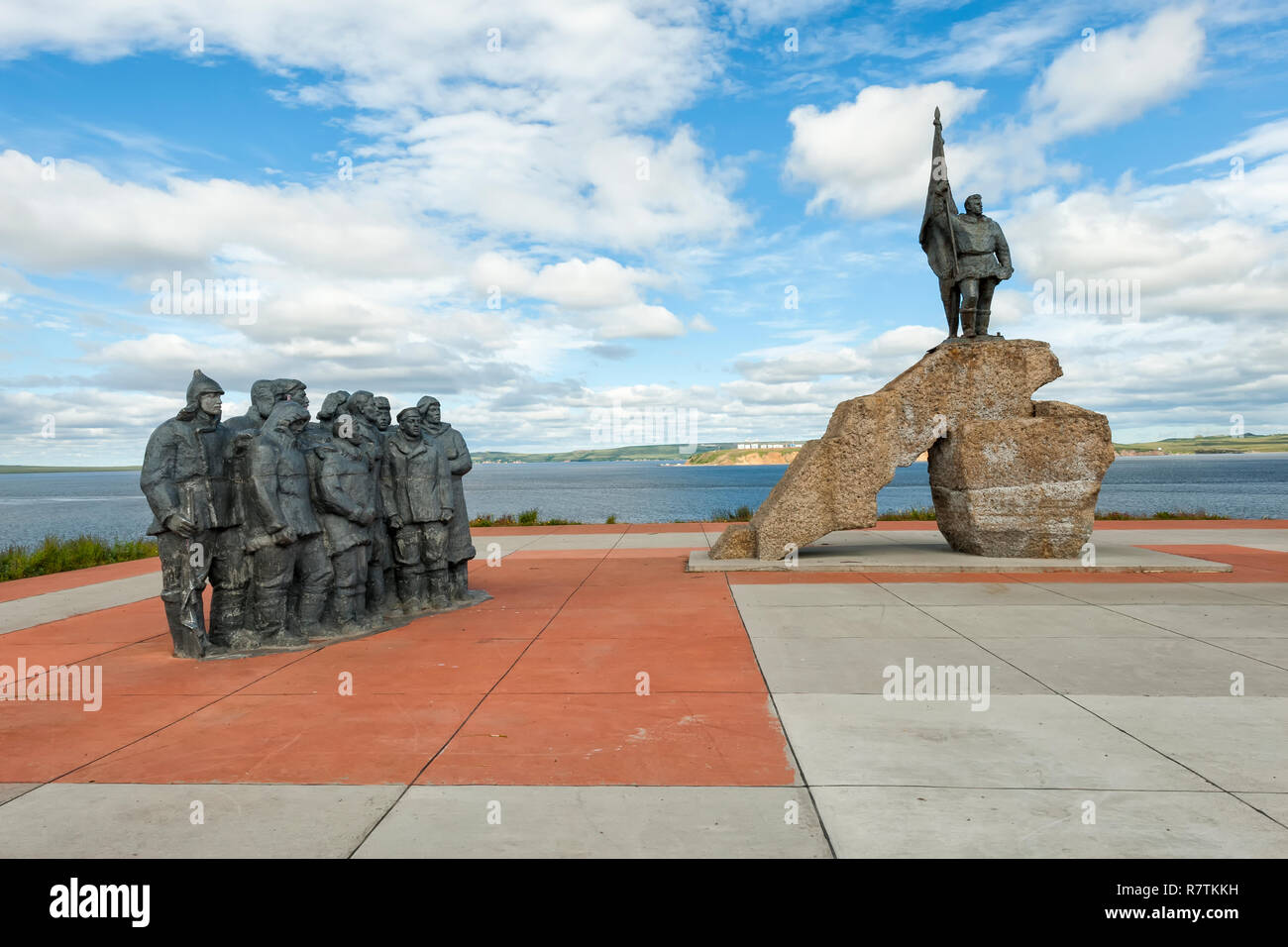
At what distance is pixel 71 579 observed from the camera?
12805 mm

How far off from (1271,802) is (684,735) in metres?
2.93

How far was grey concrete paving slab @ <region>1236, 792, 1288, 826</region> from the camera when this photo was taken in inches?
146

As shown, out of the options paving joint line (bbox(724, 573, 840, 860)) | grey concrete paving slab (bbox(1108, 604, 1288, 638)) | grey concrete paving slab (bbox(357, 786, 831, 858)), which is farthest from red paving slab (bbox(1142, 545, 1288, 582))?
grey concrete paving slab (bbox(357, 786, 831, 858))

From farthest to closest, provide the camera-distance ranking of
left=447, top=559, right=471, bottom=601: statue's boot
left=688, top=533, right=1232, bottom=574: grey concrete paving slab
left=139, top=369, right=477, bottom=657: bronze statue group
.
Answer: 1. left=688, top=533, right=1232, bottom=574: grey concrete paving slab
2. left=447, top=559, right=471, bottom=601: statue's boot
3. left=139, top=369, right=477, bottom=657: bronze statue group

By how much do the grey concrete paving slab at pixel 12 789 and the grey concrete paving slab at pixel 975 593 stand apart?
25.8 feet

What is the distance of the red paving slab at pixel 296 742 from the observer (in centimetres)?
443

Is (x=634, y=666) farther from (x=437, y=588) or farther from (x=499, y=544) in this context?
(x=499, y=544)

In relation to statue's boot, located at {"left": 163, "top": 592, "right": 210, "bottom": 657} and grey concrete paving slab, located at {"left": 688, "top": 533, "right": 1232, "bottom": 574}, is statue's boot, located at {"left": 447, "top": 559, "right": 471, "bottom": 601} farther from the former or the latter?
grey concrete paving slab, located at {"left": 688, "top": 533, "right": 1232, "bottom": 574}

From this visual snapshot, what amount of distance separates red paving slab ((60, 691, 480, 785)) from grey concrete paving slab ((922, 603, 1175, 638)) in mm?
4930

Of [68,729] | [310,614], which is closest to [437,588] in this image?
[310,614]

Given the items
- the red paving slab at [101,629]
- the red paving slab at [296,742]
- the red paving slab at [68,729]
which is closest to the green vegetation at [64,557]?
the red paving slab at [101,629]

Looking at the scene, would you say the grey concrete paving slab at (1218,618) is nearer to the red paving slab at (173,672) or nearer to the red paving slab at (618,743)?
the red paving slab at (618,743)

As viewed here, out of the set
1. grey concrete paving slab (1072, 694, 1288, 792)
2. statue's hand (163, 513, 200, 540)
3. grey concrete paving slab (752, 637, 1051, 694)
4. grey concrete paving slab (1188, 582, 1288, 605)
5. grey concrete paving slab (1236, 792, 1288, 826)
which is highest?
statue's hand (163, 513, 200, 540)
